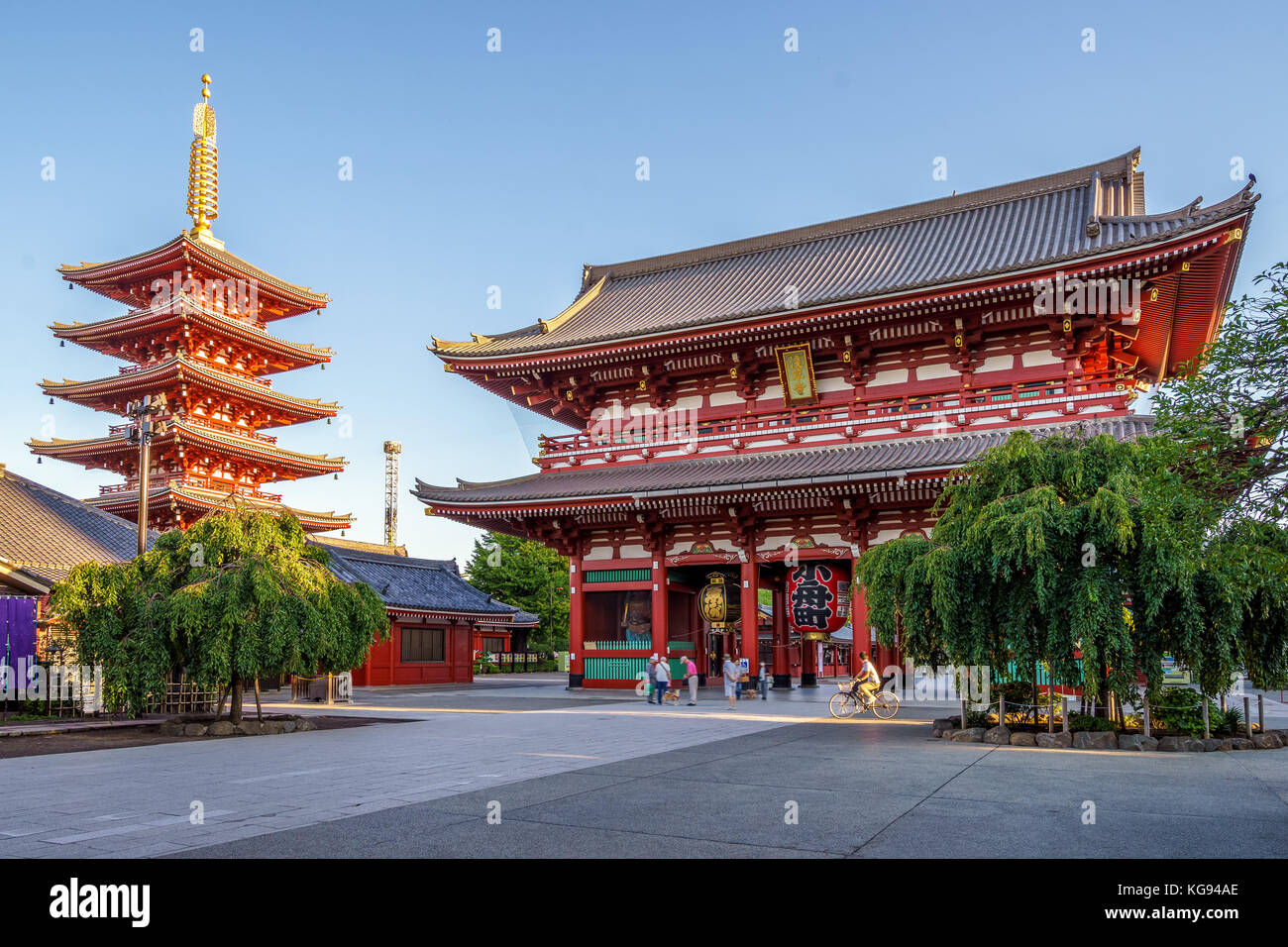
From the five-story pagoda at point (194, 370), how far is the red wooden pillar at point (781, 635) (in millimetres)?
20103

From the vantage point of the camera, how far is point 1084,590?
42.7 ft

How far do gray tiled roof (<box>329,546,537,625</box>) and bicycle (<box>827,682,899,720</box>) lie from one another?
19.1 meters

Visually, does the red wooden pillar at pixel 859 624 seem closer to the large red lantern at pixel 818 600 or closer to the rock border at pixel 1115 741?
the large red lantern at pixel 818 600

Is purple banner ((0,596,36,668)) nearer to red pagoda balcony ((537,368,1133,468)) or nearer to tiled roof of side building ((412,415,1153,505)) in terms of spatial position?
tiled roof of side building ((412,415,1153,505))

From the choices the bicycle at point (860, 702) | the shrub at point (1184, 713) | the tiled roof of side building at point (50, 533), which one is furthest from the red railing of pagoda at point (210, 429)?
the shrub at point (1184, 713)

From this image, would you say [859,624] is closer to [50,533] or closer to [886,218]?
[886,218]

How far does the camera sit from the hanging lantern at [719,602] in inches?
1076

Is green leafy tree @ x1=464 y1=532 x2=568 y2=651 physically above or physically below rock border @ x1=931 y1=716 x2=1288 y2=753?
above

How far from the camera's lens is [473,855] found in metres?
6.76

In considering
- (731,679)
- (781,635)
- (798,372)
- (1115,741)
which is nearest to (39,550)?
(731,679)

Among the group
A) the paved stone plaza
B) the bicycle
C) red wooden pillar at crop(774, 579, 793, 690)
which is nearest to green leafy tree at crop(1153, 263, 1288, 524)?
the paved stone plaza

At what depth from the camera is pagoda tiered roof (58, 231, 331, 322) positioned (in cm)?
3878

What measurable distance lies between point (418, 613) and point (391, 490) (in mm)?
36232
